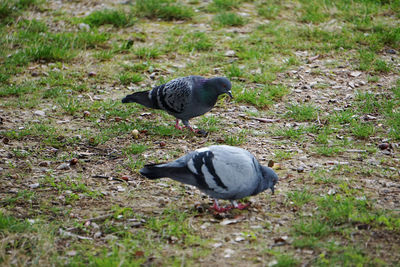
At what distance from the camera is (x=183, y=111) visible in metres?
5.78

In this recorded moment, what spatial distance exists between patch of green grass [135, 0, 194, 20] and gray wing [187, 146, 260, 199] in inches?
223

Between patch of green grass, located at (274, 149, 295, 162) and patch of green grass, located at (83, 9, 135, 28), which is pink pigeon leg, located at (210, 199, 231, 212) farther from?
patch of green grass, located at (83, 9, 135, 28)

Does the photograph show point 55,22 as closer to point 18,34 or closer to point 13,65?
point 18,34

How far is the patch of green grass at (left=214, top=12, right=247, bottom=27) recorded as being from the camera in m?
8.96

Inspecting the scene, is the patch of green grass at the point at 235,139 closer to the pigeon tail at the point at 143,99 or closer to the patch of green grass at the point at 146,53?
the pigeon tail at the point at 143,99

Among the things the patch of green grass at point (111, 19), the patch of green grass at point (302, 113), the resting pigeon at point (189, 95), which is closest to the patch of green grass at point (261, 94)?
the patch of green grass at point (302, 113)

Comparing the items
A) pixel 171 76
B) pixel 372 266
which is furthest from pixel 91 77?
pixel 372 266

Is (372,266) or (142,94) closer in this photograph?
(372,266)

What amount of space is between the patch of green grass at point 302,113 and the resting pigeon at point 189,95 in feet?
3.36

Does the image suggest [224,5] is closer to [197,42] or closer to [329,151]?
[197,42]

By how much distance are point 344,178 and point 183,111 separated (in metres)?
Answer: 2.08

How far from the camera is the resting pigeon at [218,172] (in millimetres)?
3994

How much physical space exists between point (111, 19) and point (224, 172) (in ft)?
19.1

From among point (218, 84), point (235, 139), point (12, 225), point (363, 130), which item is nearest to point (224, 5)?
point (218, 84)
